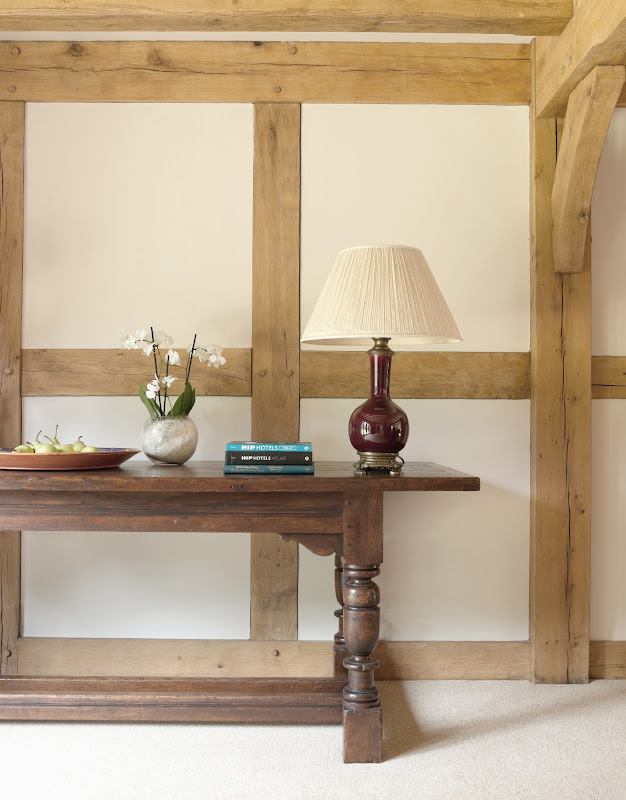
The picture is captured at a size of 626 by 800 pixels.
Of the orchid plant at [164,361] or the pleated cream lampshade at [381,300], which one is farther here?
the orchid plant at [164,361]

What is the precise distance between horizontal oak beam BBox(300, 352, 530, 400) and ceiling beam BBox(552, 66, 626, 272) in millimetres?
437

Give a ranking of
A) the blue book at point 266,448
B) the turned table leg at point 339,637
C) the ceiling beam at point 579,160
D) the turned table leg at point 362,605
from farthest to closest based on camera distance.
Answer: the turned table leg at point 339,637, the ceiling beam at point 579,160, the blue book at point 266,448, the turned table leg at point 362,605

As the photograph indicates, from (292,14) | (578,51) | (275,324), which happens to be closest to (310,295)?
(275,324)

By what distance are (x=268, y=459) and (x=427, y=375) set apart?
0.89m

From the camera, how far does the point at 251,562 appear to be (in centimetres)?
281

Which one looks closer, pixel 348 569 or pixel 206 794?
pixel 206 794

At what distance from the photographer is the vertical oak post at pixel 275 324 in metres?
2.79

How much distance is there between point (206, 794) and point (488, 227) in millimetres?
2157

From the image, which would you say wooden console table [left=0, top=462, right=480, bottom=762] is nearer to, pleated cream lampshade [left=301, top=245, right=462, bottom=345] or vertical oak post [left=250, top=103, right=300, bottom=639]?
pleated cream lampshade [left=301, top=245, right=462, bottom=345]

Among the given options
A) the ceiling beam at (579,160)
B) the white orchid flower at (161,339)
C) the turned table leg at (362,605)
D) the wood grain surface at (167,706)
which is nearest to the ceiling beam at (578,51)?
the ceiling beam at (579,160)

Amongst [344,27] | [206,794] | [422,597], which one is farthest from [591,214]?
[206,794]

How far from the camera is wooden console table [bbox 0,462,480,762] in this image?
203cm

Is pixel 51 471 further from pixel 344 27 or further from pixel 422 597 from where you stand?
pixel 344 27

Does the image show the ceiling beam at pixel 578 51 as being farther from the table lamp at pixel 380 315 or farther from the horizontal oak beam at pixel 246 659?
the horizontal oak beam at pixel 246 659
